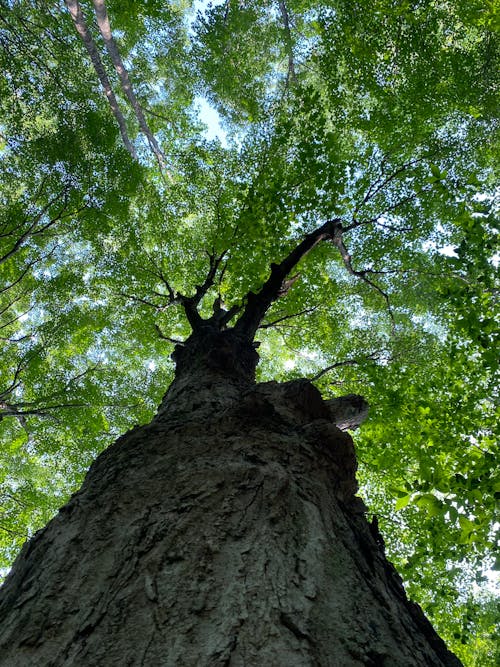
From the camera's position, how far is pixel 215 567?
6.09ft

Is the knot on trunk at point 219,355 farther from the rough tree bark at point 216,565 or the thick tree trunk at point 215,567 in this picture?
the thick tree trunk at point 215,567

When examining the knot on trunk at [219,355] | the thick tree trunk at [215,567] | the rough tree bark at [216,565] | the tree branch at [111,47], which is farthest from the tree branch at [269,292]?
the tree branch at [111,47]

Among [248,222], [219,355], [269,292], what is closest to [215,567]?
[219,355]

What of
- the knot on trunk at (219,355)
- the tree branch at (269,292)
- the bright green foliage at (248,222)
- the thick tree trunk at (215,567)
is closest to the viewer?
the thick tree trunk at (215,567)

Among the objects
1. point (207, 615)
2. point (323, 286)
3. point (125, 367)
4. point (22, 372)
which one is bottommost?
point (207, 615)

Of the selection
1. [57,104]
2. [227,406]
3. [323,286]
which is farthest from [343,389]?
[57,104]

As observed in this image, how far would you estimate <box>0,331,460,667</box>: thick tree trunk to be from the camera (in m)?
1.51

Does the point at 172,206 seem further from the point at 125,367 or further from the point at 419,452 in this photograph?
the point at 419,452

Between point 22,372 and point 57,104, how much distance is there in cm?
721

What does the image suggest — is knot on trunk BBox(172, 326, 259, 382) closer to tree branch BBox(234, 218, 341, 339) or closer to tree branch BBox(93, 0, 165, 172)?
tree branch BBox(234, 218, 341, 339)

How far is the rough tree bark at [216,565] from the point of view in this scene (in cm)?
151

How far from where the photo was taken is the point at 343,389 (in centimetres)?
987

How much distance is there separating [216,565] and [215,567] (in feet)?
0.04

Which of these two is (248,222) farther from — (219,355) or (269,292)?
(219,355)
